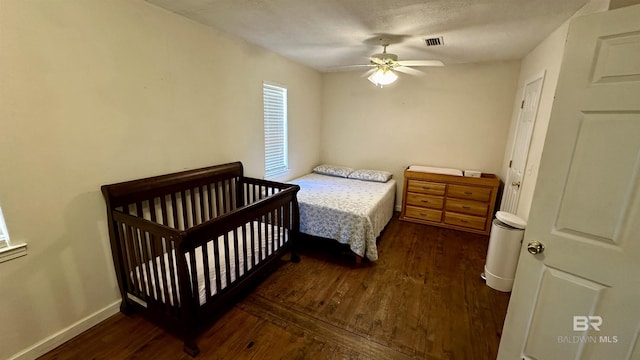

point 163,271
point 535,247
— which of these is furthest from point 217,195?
point 535,247

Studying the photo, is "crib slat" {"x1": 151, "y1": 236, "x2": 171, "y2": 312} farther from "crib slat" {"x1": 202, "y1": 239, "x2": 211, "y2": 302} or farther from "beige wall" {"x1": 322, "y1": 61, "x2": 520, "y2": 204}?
"beige wall" {"x1": 322, "y1": 61, "x2": 520, "y2": 204}

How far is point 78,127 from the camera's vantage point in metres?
1.66

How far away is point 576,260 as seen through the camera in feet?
3.82

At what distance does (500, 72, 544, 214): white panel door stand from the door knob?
181cm

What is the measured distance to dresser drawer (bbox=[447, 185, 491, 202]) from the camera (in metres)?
3.44

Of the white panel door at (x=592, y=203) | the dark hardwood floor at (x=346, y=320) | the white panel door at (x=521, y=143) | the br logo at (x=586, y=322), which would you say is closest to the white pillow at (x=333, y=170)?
the dark hardwood floor at (x=346, y=320)

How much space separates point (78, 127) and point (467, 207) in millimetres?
4232

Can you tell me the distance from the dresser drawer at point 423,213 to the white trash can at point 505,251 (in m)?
1.31

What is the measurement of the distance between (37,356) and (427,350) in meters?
2.55

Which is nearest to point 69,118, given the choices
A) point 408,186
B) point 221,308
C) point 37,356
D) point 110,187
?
point 110,187

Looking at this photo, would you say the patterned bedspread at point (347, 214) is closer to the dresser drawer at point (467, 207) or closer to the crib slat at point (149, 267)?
the dresser drawer at point (467, 207)

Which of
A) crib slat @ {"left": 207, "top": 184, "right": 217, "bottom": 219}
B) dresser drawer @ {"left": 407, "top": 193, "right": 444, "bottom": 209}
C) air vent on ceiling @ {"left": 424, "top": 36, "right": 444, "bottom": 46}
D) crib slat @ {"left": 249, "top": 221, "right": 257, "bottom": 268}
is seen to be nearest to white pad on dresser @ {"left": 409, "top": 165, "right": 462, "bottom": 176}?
dresser drawer @ {"left": 407, "top": 193, "right": 444, "bottom": 209}

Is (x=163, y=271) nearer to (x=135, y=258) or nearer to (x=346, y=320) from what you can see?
(x=135, y=258)

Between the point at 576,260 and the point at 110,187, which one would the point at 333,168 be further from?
the point at 576,260
